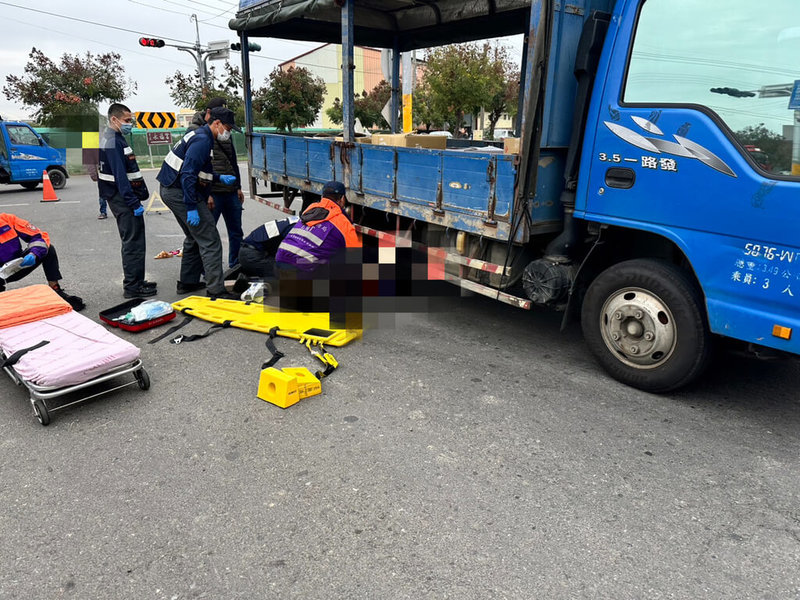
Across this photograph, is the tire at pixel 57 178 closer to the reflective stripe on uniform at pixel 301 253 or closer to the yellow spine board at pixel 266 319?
the yellow spine board at pixel 266 319

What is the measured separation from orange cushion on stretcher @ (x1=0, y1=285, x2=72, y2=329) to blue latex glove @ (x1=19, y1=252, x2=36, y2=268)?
1.61ft

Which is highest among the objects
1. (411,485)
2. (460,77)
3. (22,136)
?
(460,77)

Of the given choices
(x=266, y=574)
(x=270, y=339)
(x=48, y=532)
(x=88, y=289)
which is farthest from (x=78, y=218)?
(x=266, y=574)

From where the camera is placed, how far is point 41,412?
326 centimetres

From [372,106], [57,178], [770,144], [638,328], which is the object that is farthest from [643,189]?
[372,106]

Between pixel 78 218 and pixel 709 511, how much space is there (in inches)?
459

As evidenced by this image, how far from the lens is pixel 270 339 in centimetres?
451

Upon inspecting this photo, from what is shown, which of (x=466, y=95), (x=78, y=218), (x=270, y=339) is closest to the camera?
(x=270, y=339)

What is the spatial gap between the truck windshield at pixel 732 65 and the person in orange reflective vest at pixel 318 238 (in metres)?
2.51

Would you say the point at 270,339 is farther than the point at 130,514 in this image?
Yes

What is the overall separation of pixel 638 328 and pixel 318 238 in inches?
104

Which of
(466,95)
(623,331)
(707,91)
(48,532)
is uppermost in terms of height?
(466,95)

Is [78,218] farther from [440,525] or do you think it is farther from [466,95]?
[466,95]

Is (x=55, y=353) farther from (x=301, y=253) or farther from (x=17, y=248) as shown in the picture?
(x=301, y=253)
